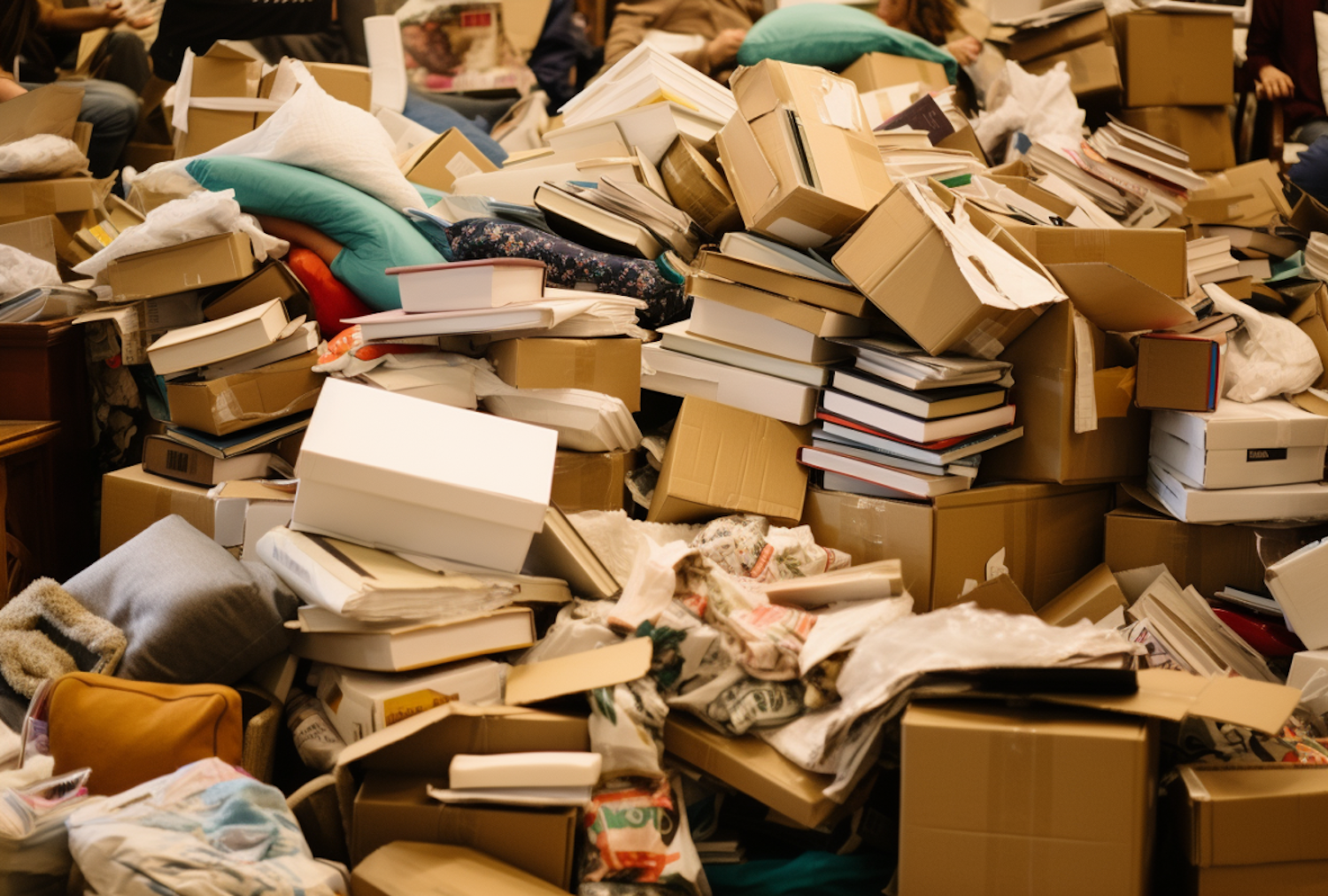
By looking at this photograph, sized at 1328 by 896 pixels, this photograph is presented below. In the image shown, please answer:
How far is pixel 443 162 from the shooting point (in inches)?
130

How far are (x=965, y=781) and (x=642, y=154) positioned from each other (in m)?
1.94

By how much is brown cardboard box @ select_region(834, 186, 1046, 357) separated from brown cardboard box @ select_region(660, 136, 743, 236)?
638 millimetres

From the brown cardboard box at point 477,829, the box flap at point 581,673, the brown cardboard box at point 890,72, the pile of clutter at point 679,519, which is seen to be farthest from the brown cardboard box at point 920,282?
the brown cardboard box at point 890,72

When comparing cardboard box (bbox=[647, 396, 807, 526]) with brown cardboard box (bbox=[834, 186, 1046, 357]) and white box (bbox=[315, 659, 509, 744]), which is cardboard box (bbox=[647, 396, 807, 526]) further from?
white box (bbox=[315, 659, 509, 744])

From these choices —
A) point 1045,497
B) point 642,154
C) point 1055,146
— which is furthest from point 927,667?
point 1055,146

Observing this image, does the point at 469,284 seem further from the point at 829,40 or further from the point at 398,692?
the point at 829,40

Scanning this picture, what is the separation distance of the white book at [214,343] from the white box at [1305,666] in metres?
2.10

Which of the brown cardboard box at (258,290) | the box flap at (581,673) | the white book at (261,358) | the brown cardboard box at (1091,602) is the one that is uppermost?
the brown cardboard box at (258,290)

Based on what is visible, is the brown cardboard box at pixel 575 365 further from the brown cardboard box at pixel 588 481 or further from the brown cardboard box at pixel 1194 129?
the brown cardboard box at pixel 1194 129

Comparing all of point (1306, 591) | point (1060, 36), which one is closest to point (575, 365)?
point (1306, 591)

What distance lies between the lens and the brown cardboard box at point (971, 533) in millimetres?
2014

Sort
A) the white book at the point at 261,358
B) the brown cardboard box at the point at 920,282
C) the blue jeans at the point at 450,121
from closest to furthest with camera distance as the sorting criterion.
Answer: the brown cardboard box at the point at 920,282, the white book at the point at 261,358, the blue jeans at the point at 450,121

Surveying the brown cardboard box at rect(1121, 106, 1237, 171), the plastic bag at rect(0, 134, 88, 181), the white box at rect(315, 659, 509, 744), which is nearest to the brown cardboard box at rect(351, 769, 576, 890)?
the white box at rect(315, 659, 509, 744)

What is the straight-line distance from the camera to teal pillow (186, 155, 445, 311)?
8.11ft
